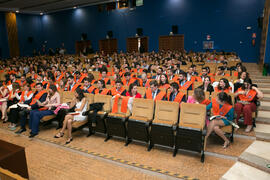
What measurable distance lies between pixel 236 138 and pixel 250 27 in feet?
39.4

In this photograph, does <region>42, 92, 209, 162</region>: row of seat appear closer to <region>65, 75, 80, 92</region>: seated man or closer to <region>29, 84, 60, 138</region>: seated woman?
<region>29, 84, 60, 138</region>: seated woman

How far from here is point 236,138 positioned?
4.20 metres

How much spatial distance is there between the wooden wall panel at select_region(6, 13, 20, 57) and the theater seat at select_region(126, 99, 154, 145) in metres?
22.5

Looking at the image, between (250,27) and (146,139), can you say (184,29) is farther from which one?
(146,139)

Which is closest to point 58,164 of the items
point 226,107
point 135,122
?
point 135,122

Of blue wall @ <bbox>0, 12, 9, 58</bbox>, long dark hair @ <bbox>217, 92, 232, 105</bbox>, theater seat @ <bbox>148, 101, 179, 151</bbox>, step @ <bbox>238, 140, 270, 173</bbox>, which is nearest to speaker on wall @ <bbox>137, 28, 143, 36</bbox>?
blue wall @ <bbox>0, 12, 9, 58</bbox>

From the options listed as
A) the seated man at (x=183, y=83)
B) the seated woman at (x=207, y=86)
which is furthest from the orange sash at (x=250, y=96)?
the seated man at (x=183, y=83)

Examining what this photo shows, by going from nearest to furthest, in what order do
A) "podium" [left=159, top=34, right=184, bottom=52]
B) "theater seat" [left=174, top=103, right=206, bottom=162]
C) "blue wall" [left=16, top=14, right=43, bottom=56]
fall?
"theater seat" [left=174, top=103, right=206, bottom=162] < "podium" [left=159, top=34, right=184, bottom=52] < "blue wall" [left=16, top=14, right=43, bottom=56]

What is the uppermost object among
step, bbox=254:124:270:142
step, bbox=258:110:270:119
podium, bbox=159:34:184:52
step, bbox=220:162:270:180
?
podium, bbox=159:34:184:52

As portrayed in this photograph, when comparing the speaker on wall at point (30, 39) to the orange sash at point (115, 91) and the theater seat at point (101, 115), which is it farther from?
the theater seat at point (101, 115)

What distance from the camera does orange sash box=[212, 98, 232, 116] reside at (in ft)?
13.0

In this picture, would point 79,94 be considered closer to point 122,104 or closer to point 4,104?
point 122,104

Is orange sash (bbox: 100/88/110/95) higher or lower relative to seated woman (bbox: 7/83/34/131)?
higher

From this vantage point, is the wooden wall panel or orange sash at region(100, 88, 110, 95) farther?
the wooden wall panel
